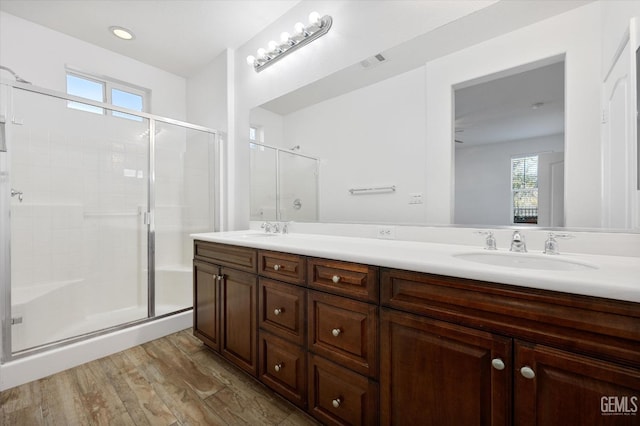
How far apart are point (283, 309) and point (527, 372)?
3.15 ft

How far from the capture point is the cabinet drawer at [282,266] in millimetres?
1274

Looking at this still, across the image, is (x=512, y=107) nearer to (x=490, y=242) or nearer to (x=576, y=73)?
(x=576, y=73)

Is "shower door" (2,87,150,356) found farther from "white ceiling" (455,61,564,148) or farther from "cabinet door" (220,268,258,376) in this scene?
"white ceiling" (455,61,564,148)

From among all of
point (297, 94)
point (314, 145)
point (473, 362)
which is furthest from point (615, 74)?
point (297, 94)

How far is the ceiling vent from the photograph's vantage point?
162cm

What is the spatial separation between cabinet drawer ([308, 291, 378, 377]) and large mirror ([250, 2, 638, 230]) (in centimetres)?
66

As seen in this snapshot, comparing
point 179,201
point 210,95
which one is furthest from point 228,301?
point 210,95

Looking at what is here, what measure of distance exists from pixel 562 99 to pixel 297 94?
157cm

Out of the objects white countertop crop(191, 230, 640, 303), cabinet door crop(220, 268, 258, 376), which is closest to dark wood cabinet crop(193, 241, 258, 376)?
cabinet door crop(220, 268, 258, 376)

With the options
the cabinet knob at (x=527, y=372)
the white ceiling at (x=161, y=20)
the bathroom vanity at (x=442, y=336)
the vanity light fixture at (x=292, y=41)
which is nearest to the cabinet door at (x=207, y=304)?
the bathroom vanity at (x=442, y=336)

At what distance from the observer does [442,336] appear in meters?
0.86

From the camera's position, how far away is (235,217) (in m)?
2.75

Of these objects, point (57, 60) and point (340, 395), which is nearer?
point (340, 395)

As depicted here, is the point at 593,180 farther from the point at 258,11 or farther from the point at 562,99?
the point at 258,11
